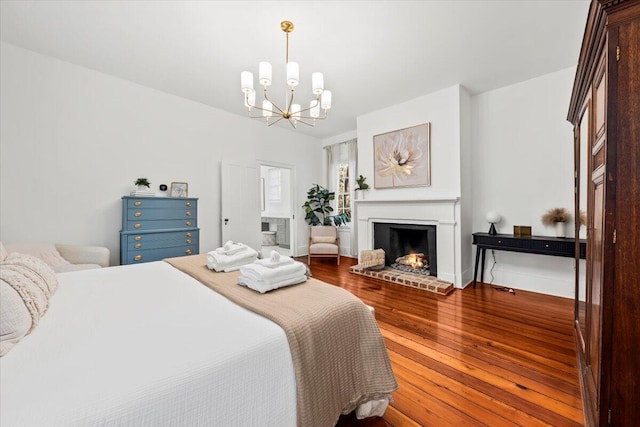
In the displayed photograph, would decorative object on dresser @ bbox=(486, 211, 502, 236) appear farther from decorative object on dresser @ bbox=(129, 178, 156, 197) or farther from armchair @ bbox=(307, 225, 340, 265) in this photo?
decorative object on dresser @ bbox=(129, 178, 156, 197)

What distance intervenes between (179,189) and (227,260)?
8.34 feet

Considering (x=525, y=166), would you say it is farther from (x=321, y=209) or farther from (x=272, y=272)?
(x=272, y=272)

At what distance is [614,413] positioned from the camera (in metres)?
0.94

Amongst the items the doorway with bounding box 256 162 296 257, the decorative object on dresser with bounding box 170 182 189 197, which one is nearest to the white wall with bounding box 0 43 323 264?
the decorative object on dresser with bounding box 170 182 189 197

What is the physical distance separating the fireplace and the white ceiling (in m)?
2.16

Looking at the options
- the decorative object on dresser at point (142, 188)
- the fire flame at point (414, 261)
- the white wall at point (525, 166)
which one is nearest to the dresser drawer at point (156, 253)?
the decorative object on dresser at point (142, 188)

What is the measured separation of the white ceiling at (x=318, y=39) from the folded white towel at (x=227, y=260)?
2.05 meters

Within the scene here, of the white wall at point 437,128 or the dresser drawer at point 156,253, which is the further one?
the white wall at point 437,128

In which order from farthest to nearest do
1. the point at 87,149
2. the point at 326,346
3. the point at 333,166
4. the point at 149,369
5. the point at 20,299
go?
the point at 333,166 < the point at 87,149 < the point at 326,346 < the point at 20,299 < the point at 149,369

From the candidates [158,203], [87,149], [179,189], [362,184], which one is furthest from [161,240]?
[362,184]

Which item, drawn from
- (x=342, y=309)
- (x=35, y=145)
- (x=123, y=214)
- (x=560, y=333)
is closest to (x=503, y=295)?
(x=560, y=333)

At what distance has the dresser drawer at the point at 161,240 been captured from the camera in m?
3.17

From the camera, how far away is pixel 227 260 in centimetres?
194

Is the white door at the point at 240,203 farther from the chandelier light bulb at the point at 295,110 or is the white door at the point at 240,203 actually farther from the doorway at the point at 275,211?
the chandelier light bulb at the point at 295,110
